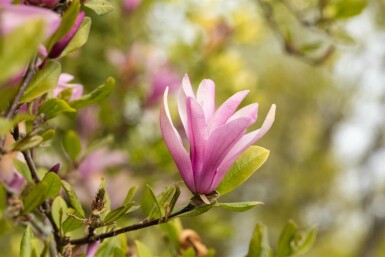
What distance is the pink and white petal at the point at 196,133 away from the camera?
1.92ft

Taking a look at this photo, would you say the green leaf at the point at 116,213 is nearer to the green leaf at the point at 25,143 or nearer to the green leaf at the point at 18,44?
the green leaf at the point at 25,143

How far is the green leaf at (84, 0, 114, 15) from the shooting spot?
0.64 meters

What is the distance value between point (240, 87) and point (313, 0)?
779 millimetres

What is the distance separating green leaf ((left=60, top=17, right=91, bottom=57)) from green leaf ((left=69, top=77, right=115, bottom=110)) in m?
0.13

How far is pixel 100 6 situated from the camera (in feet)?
2.11

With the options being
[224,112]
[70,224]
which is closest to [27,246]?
[70,224]

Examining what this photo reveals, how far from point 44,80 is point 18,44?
0.64 feet

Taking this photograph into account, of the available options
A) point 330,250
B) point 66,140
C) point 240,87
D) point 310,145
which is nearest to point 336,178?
point 310,145

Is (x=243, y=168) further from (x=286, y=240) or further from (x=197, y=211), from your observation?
(x=286, y=240)

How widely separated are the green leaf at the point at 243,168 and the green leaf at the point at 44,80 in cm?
22

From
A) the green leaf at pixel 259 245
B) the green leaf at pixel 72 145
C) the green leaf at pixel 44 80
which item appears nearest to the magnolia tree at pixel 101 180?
the green leaf at pixel 44 80

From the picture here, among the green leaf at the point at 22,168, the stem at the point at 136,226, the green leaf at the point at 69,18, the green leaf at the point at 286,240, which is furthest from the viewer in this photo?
the green leaf at the point at 286,240

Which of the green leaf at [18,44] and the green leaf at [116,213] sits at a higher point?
the green leaf at [18,44]

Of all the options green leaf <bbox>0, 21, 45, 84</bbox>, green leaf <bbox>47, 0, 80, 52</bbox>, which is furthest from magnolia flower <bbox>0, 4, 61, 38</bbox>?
green leaf <bbox>47, 0, 80, 52</bbox>
